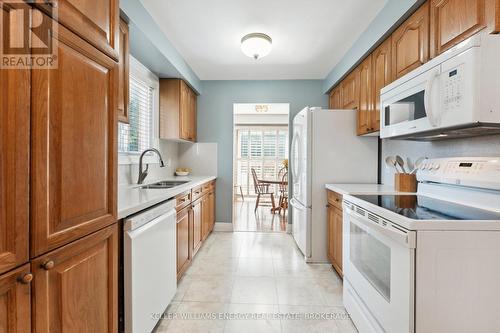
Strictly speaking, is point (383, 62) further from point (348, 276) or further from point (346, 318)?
point (346, 318)

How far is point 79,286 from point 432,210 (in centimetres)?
169

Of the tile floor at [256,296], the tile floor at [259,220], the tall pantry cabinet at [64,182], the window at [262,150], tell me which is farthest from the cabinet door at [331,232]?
the window at [262,150]

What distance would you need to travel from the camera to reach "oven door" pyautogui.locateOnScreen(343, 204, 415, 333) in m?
1.11

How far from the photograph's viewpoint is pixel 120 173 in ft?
7.54

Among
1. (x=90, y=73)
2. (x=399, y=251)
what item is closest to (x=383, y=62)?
(x=399, y=251)

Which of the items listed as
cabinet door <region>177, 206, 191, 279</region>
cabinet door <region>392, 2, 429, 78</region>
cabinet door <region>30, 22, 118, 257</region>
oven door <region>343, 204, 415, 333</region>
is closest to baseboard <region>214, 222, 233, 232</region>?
cabinet door <region>177, 206, 191, 279</region>

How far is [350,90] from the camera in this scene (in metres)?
2.98

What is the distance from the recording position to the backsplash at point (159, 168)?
2369 millimetres


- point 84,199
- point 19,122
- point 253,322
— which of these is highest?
point 19,122

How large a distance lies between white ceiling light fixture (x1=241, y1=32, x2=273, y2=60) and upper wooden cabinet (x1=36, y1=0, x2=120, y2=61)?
1.49 meters

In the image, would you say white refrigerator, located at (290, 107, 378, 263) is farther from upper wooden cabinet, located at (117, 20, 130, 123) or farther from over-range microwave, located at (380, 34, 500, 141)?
upper wooden cabinet, located at (117, 20, 130, 123)

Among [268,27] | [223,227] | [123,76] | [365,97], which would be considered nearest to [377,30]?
[365,97]

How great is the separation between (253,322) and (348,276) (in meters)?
0.78

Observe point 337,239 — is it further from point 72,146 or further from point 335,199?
point 72,146
